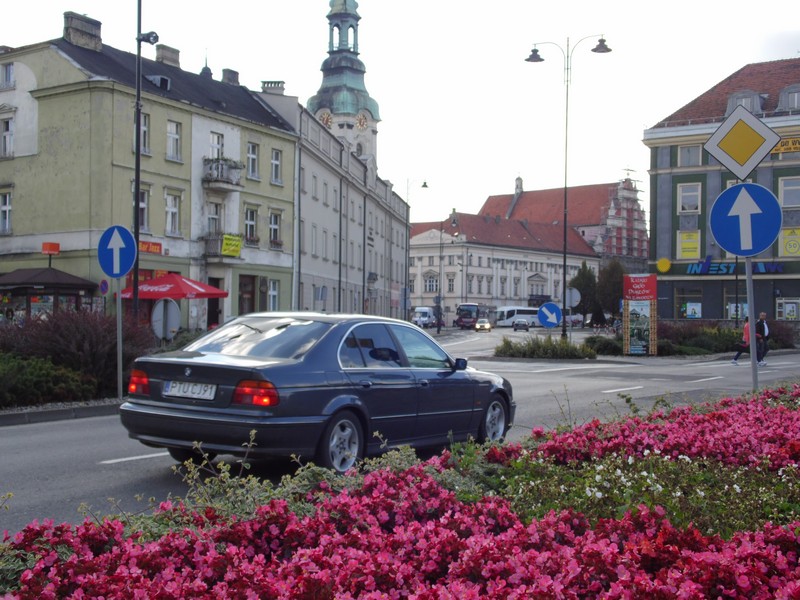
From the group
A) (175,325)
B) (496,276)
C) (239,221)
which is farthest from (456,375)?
(496,276)

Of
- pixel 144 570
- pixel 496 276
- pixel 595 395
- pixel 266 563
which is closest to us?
pixel 144 570

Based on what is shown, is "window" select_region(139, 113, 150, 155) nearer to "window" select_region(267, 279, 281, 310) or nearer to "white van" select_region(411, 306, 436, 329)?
"window" select_region(267, 279, 281, 310)

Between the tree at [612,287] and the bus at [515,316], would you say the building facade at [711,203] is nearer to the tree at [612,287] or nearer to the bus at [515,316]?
the bus at [515,316]

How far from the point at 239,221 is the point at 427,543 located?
45866mm

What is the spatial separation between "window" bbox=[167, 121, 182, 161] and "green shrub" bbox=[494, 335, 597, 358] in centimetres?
1784

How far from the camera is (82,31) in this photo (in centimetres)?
4362

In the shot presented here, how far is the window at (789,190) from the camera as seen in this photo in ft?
211

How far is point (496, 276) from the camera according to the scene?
456 feet

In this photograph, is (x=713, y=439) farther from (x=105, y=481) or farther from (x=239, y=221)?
(x=239, y=221)

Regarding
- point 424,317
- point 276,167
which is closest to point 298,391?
point 276,167

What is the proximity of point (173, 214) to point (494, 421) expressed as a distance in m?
35.9

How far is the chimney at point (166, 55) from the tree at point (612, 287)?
68.6m

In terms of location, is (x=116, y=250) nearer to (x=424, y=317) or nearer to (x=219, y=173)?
(x=219, y=173)

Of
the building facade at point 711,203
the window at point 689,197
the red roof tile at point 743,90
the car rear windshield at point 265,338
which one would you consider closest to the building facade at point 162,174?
the car rear windshield at point 265,338
